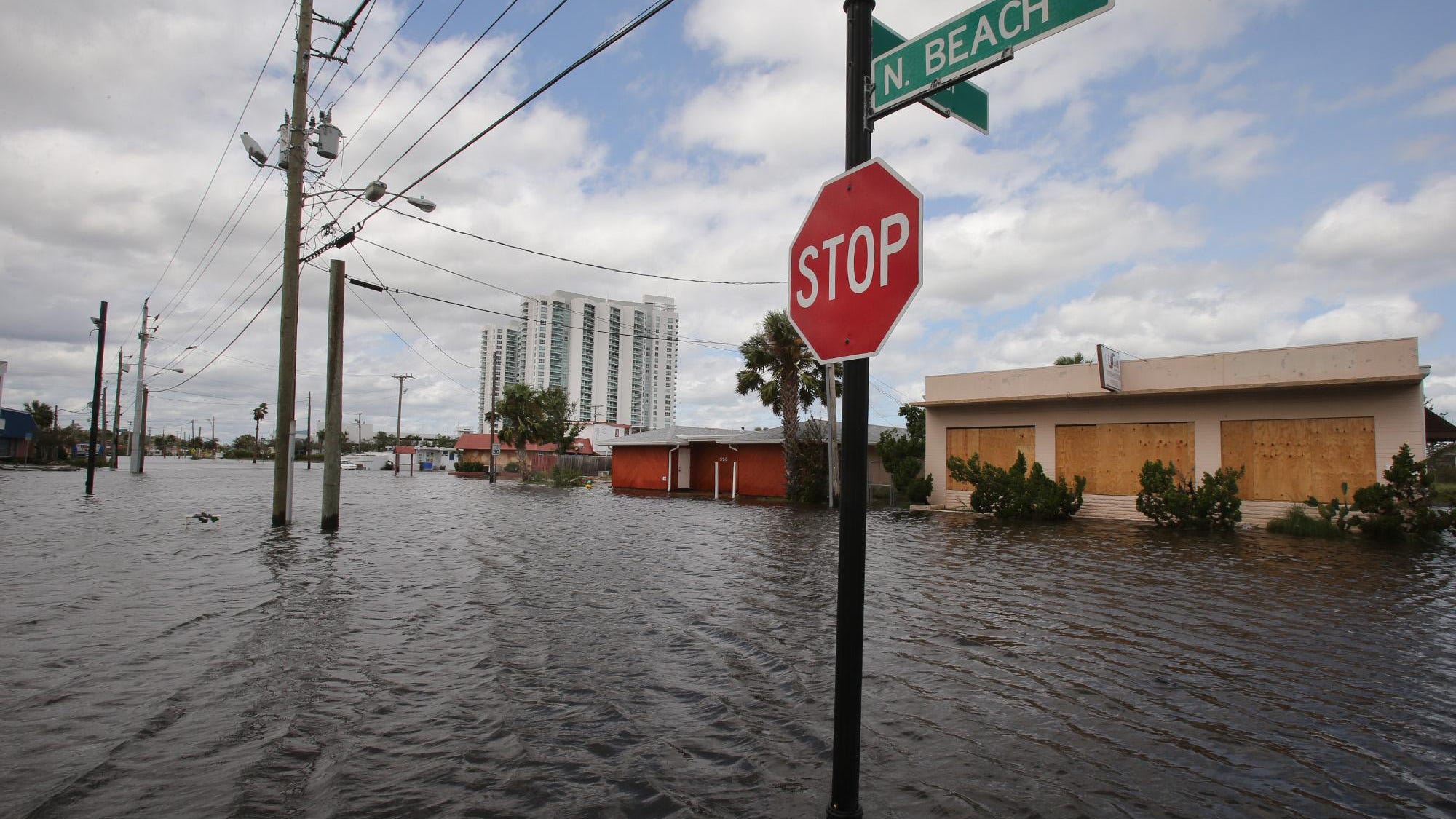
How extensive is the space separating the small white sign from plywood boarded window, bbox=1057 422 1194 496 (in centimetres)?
167

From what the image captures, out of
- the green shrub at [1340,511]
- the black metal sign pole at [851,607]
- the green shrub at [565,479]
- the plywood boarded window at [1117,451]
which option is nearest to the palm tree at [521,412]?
the green shrub at [565,479]

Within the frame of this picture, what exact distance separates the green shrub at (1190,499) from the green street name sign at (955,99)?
19.2 meters

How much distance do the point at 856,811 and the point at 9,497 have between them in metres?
31.7

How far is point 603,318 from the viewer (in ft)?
170

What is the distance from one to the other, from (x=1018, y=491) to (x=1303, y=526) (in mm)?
6827

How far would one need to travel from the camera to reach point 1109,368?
21.4 m

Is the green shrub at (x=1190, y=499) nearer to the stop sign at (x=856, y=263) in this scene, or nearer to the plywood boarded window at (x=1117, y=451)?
the plywood boarded window at (x=1117, y=451)

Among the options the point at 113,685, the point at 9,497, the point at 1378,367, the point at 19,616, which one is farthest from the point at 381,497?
the point at 1378,367

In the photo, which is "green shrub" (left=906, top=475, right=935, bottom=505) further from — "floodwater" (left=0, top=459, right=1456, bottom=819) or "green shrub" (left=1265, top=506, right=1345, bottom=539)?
"floodwater" (left=0, top=459, right=1456, bottom=819)

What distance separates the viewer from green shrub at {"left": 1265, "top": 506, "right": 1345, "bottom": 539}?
17.7m

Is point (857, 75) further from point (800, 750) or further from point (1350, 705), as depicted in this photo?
point (1350, 705)

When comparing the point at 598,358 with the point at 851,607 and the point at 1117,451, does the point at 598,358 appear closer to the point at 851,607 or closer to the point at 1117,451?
the point at 1117,451

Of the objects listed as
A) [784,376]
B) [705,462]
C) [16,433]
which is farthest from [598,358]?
[784,376]

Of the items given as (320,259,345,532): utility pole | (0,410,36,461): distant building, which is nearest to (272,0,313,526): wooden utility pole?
(320,259,345,532): utility pole
